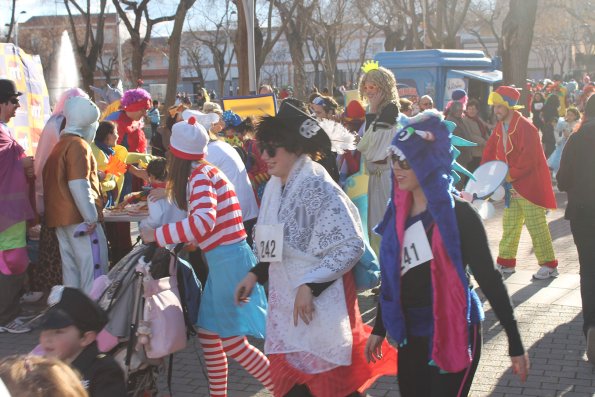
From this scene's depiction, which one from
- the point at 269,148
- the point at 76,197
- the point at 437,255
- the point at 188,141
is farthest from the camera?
the point at 76,197

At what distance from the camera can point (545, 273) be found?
8.14m

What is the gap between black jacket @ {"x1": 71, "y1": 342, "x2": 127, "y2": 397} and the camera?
3.31 metres

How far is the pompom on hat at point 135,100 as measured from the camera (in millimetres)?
9016

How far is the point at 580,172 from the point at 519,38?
44.4ft

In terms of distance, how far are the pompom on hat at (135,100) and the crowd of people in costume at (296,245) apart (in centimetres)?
139

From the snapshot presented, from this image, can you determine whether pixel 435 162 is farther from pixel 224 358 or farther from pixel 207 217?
pixel 224 358

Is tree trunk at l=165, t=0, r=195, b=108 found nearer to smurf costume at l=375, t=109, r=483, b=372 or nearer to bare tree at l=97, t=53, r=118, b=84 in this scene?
smurf costume at l=375, t=109, r=483, b=372

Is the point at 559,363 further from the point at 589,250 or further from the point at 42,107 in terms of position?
the point at 42,107

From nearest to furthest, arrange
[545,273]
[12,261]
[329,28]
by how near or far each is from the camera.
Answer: [12,261]
[545,273]
[329,28]

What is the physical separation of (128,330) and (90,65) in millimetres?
31643

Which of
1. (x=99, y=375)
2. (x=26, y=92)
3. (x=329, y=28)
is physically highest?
(x=329, y=28)

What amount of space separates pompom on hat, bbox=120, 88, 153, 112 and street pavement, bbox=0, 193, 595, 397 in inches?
118

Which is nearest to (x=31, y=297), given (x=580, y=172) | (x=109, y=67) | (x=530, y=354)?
(x=530, y=354)

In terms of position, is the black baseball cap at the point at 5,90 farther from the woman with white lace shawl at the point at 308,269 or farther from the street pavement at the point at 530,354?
the woman with white lace shawl at the point at 308,269
